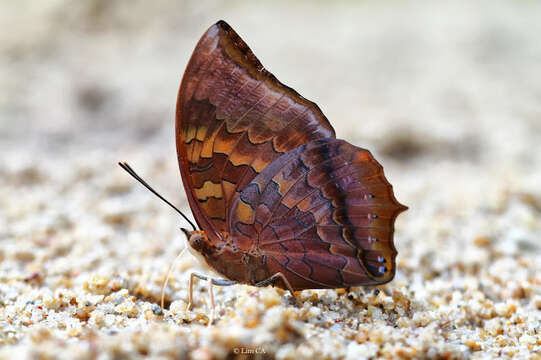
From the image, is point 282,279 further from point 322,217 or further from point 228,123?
point 228,123

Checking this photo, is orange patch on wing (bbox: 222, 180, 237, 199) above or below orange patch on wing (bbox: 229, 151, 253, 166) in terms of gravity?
below

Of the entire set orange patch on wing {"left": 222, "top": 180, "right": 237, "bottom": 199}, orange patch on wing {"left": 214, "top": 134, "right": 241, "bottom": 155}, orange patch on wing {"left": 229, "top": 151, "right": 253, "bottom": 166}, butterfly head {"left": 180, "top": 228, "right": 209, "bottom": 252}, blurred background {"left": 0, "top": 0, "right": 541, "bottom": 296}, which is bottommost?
butterfly head {"left": 180, "top": 228, "right": 209, "bottom": 252}

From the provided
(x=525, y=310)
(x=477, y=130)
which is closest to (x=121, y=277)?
(x=525, y=310)

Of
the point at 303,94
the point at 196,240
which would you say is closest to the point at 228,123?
the point at 196,240

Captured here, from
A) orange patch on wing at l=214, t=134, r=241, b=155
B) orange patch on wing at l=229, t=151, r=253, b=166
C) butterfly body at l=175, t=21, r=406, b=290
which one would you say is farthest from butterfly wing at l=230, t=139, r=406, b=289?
orange patch on wing at l=214, t=134, r=241, b=155

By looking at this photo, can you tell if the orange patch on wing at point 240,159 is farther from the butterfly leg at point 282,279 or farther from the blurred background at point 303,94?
the blurred background at point 303,94

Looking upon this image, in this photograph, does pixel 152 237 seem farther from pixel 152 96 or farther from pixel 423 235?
pixel 152 96

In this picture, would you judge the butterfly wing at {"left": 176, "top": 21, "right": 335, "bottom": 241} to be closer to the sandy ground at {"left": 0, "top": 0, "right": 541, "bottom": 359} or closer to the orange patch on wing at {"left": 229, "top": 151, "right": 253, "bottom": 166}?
the orange patch on wing at {"left": 229, "top": 151, "right": 253, "bottom": 166}

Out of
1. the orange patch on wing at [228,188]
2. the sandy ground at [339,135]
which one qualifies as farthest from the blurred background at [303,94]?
the orange patch on wing at [228,188]
